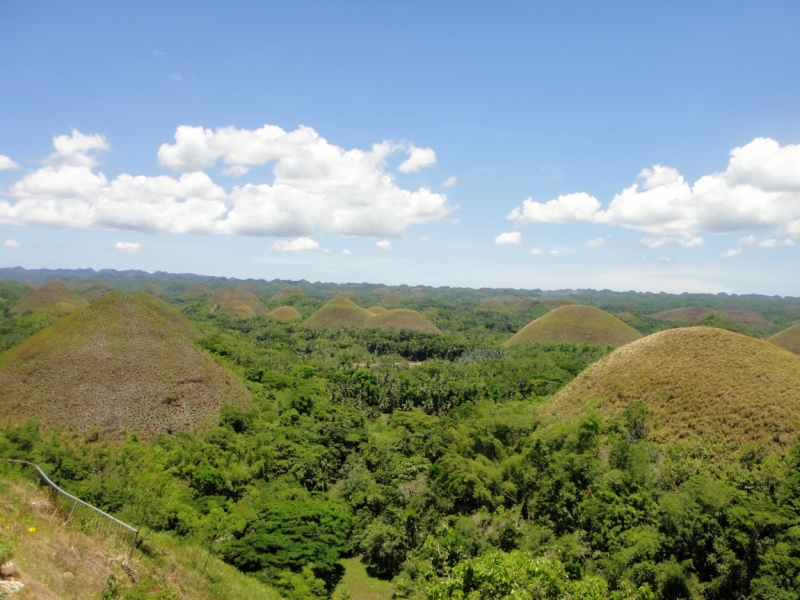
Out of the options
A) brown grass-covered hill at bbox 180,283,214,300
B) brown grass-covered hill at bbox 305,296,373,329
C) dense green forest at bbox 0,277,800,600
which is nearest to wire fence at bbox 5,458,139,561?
dense green forest at bbox 0,277,800,600

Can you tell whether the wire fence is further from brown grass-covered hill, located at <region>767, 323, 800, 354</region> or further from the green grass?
brown grass-covered hill, located at <region>767, 323, 800, 354</region>

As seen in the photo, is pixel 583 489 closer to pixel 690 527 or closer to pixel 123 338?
pixel 690 527

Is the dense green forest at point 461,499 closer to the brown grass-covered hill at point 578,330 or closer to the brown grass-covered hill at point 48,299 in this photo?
the brown grass-covered hill at point 578,330

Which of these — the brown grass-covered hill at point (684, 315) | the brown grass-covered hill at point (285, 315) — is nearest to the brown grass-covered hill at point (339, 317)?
the brown grass-covered hill at point (285, 315)

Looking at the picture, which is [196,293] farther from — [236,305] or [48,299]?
[48,299]

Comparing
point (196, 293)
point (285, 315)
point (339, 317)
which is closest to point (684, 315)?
point (339, 317)

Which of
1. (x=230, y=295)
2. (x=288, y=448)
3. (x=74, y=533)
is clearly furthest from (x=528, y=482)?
(x=230, y=295)

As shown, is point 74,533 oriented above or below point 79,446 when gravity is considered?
above
